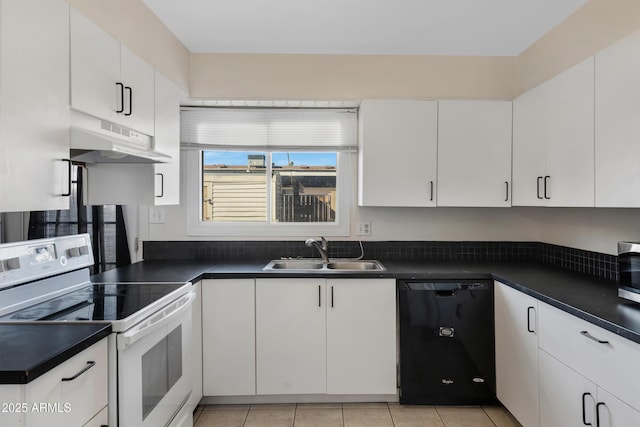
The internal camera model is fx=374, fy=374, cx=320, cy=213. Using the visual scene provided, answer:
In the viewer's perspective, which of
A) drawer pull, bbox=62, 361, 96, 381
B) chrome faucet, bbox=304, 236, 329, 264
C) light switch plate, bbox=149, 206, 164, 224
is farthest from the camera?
light switch plate, bbox=149, 206, 164, 224

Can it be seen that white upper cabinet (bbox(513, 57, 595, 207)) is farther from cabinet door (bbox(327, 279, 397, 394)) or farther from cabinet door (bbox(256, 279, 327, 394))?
cabinet door (bbox(256, 279, 327, 394))

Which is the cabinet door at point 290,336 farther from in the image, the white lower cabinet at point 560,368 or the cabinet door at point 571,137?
the cabinet door at point 571,137

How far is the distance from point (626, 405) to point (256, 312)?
183cm

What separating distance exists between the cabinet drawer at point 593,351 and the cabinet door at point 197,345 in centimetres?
188

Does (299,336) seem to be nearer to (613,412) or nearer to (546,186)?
(613,412)

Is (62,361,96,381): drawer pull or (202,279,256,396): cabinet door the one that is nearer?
(62,361,96,381): drawer pull

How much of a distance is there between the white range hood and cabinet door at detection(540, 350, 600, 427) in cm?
214

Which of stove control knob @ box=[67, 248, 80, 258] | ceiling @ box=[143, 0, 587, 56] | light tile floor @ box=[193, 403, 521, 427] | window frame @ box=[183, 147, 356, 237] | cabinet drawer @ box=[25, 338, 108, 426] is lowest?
light tile floor @ box=[193, 403, 521, 427]

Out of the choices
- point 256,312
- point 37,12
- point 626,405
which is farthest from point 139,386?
point 626,405

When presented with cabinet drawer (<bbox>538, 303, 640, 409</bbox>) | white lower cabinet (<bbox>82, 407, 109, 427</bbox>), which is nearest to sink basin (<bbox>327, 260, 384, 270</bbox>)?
cabinet drawer (<bbox>538, 303, 640, 409</bbox>)

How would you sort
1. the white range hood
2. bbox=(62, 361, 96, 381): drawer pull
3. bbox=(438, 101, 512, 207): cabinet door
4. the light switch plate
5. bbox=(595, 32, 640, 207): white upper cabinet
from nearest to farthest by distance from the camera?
bbox=(62, 361, 96, 381): drawer pull < the white range hood < bbox=(595, 32, 640, 207): white upper cabinet < bbox=(438, 101, 512, 207): cabinet door < the light switch plate

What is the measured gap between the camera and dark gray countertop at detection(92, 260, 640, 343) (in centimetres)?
153

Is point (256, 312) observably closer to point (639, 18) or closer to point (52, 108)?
point (52, 108)

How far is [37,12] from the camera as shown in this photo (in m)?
1.29
